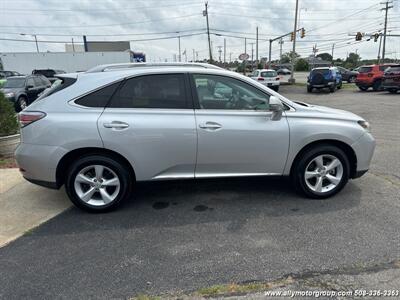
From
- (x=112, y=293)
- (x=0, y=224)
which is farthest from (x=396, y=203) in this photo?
(x=0, y=224)

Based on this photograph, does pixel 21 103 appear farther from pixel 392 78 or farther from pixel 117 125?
pixel 392 78

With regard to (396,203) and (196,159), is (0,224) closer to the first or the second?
(196,159)

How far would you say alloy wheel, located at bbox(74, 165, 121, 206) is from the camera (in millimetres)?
3912

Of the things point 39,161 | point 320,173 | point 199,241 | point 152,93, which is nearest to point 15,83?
point 39,161

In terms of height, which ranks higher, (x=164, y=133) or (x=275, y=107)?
(x=275, y=107)

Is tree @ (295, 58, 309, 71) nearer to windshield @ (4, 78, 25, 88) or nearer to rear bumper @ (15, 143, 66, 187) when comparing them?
windshield @ (4, 78, 25, 88)

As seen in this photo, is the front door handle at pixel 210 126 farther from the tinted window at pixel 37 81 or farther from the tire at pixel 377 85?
the tire at pixel 377 85

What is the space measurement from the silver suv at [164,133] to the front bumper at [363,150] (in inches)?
1.1

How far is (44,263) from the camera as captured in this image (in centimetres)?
304

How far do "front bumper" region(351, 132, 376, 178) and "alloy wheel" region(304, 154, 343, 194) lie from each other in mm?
244

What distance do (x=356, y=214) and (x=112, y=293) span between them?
9.25 ft

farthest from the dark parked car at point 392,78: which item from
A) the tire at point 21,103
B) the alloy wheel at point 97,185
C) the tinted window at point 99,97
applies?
the alloy wheel at point 97,185

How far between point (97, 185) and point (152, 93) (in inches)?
49.9

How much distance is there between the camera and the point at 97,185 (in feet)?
13.0
